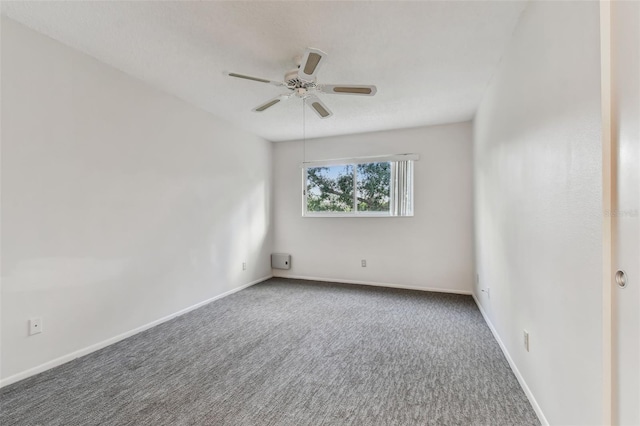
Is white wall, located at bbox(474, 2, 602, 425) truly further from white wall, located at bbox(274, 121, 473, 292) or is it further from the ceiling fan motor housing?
white wall, located at bbox(274, 121, 473, 292)

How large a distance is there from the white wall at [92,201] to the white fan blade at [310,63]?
1.82 metres

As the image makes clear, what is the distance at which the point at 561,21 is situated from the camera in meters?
1.30

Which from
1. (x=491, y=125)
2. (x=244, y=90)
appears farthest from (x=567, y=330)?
(x=244, y=90)

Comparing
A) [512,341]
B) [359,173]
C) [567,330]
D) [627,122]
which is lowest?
[512,341]

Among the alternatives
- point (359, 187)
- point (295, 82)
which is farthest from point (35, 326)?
point (359, 187)

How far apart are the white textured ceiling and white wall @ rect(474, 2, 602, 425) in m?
0.38

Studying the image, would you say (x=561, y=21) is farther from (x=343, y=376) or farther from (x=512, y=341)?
(x=343, y=376)

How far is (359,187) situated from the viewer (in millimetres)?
4699

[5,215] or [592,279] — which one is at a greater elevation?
[5,215]

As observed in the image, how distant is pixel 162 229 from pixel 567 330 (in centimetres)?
332

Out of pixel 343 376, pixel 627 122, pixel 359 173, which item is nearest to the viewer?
pixel 627 122

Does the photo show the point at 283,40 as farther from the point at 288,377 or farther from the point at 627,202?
the point at 288,377

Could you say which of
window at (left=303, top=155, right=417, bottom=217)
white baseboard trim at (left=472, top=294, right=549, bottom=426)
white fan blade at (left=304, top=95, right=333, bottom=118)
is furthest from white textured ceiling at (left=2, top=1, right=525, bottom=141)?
white baseboard trim at (left=472, top=294, right=549, bottom=426)

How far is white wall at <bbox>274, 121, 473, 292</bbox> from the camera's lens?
4055 mm
